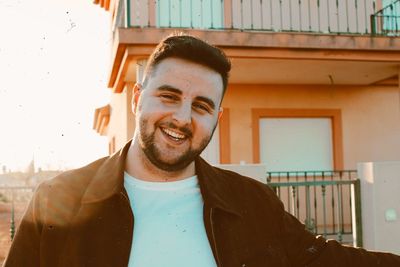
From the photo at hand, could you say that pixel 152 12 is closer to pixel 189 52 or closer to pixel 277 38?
pixel 277 38

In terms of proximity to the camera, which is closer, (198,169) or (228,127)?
(198,169)

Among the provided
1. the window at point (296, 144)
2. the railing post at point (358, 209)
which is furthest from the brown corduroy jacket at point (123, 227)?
the window at point (296, 144)

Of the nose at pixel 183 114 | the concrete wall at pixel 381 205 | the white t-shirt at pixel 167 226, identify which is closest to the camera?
the white t-shirt at pixel 167 226

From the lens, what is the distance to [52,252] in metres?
1.82

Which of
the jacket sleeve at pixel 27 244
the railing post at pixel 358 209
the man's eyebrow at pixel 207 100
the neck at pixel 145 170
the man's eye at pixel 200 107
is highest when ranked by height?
the man's eyebrow at pixel 207 100

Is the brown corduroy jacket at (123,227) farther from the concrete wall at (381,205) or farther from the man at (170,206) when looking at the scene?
the concrete wall at (381,205)

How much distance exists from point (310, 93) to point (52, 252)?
9.59 m

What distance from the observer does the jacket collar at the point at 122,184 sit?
1982mm

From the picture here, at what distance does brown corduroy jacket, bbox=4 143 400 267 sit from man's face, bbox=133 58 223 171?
17cm

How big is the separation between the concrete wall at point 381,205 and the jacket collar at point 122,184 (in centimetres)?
516

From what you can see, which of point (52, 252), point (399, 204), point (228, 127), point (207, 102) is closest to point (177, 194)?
point (207, 102)

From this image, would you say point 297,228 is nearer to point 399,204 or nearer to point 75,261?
point 75,261

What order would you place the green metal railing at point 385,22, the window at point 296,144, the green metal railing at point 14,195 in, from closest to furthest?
1. the green metal railing at point 14,195
2. the green metal railing at point 385,22
3. the window at point 296,144

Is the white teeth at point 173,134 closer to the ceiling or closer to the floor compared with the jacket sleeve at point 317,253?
closer to the ceiling
